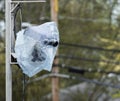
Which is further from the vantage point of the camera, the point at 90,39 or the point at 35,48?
the point at 90,39

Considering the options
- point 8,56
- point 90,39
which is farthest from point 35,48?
point 90,39

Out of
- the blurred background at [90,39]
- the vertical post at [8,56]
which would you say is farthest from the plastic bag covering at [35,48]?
the blurred background at [90,39]

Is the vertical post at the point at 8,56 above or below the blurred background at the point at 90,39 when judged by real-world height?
above

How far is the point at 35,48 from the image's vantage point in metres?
5.15

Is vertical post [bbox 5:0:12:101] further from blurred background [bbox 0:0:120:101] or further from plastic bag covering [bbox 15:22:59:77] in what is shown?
blurred background [bbox 0:0:120:101]

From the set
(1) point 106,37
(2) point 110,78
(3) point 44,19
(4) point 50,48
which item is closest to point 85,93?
(2) point 110,78

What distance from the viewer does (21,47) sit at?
514cm

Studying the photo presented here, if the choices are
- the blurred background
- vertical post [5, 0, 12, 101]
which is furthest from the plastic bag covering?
the blurred background

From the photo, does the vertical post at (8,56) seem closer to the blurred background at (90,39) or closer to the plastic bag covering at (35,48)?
the plastic bag covering at (35,48)

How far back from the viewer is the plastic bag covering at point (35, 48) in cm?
512

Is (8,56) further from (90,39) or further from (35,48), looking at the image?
(90,39)

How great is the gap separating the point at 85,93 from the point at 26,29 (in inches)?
655

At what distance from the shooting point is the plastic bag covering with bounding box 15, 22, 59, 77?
5.12 meters

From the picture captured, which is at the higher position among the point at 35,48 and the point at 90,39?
the point at 35,48
